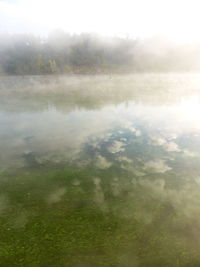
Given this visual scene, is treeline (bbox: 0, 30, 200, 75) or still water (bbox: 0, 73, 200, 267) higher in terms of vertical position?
treeline (bbox: 0, 30, 200, 75)

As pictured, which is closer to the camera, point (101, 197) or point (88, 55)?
point (101, 197)

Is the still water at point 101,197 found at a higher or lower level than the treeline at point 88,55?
lower

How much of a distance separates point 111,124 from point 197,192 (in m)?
8.38

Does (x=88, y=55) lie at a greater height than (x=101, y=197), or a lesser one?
greater

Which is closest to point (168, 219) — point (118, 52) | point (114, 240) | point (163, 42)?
point (114, 240)

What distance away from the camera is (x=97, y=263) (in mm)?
4160

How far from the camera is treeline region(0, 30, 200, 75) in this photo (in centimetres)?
7073

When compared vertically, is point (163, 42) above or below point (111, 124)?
above

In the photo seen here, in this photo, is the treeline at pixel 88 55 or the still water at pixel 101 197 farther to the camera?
the treeline at pixel 88 55

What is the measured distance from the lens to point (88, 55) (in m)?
88.5

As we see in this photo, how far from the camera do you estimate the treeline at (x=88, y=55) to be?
70725mm

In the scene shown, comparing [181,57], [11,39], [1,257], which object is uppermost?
[11,39]

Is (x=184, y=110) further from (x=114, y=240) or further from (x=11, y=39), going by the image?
(x=11, y=39)

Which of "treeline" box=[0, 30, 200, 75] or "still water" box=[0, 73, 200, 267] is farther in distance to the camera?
"treeline" box=[0, 30, 200, 75]
